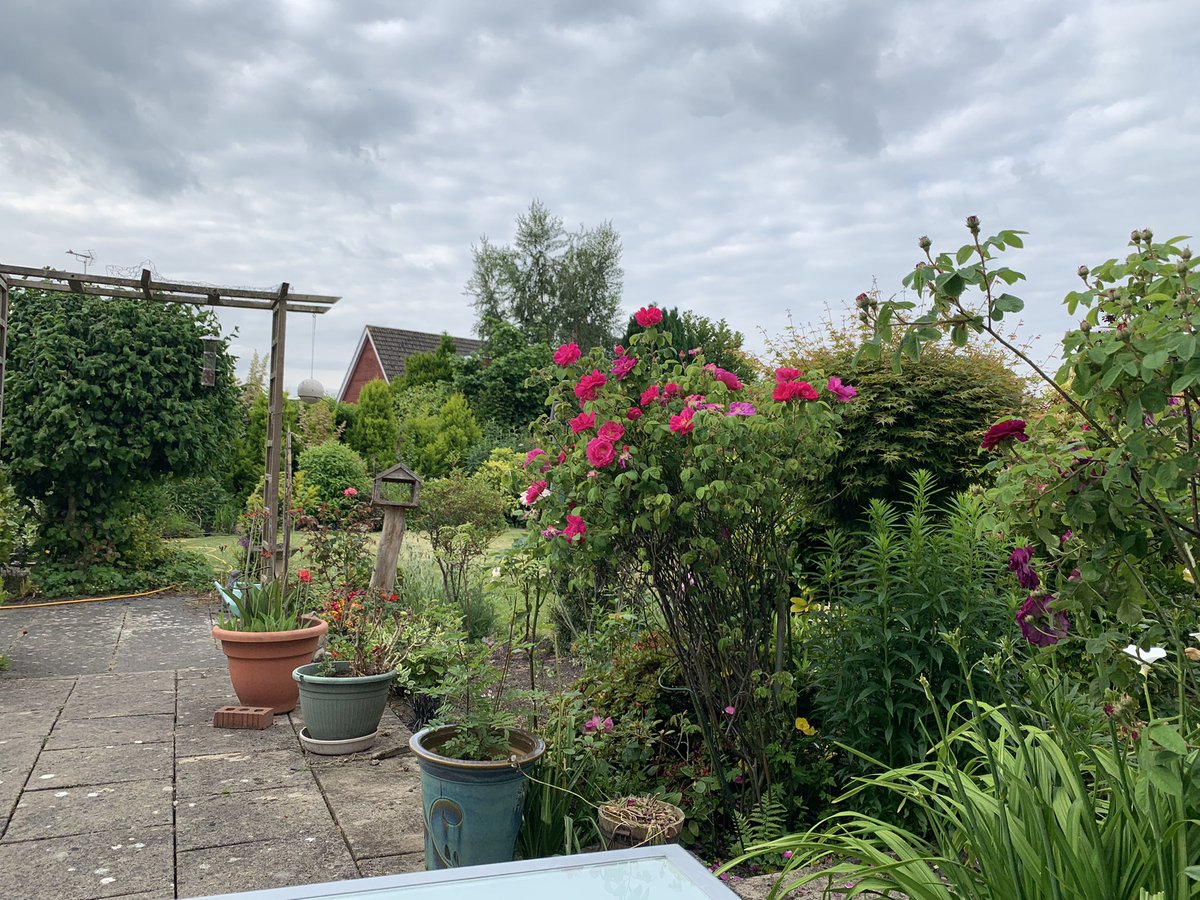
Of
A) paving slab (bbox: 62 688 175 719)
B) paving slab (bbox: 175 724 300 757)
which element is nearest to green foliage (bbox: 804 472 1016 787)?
paving slab (bbox: 175 724 300 757)

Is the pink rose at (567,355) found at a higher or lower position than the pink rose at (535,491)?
higher

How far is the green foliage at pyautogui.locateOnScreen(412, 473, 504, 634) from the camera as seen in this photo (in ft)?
21.6

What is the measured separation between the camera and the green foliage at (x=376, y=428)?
57.8 feet

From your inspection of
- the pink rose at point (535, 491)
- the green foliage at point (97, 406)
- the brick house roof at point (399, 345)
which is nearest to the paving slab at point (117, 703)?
the pink rose at point (535, 491)

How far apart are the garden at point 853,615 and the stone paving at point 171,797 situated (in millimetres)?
381

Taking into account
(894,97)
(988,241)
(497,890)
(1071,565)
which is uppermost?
(894,97)

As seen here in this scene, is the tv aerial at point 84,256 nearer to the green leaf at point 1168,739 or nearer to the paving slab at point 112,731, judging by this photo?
the paving slab at point 112,731

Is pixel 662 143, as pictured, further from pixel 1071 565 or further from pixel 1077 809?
pixel 1077 809

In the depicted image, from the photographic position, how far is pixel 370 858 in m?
3.09

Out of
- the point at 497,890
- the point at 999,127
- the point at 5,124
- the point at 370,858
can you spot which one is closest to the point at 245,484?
the point at 5,124

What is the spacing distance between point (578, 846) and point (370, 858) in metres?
0.80

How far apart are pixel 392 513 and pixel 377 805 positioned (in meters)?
3.05

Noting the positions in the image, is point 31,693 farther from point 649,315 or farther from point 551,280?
point 551,280

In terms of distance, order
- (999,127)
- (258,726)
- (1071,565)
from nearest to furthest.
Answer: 1. (1071,565)
2. (999,127)
3. (258,726)
